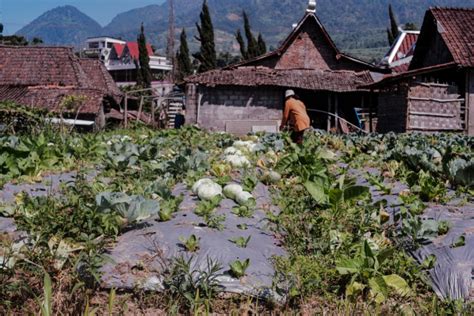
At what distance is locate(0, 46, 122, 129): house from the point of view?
84.2ft

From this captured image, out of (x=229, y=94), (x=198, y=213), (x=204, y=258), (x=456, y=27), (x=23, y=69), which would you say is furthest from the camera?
(x=23, y=69)

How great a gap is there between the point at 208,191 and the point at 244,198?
305 mm

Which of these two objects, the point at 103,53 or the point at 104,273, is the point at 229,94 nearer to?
the point at 104,273

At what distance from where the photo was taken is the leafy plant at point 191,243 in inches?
137

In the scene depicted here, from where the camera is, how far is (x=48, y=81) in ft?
93.9

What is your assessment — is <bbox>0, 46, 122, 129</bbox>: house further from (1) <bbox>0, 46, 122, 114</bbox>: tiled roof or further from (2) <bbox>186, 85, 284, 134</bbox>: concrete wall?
(2) <bbox>186, 85, 284, 134</bbox>: concrete wall

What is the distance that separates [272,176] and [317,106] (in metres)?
19.0

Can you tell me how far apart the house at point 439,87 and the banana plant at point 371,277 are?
14241mm

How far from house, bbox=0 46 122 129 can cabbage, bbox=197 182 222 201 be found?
2064 centimetres

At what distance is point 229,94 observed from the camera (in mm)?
22688

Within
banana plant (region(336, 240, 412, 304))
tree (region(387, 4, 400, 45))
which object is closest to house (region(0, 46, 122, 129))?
tree (region(387, 4, 400, 45))

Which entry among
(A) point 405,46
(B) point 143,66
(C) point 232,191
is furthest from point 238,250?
(B) point 143,66

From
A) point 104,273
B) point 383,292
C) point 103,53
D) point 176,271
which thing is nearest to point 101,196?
point 104,273

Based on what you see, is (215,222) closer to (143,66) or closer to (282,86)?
(282,86)
